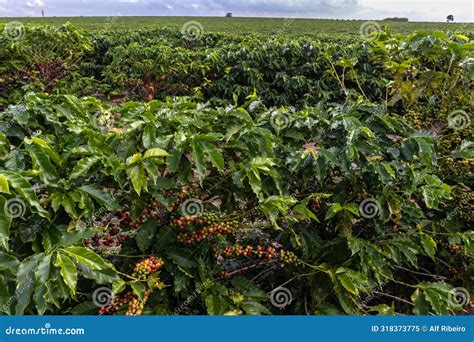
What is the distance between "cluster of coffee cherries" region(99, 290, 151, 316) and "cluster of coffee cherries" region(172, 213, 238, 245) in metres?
0.29

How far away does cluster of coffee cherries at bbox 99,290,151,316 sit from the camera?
171cm

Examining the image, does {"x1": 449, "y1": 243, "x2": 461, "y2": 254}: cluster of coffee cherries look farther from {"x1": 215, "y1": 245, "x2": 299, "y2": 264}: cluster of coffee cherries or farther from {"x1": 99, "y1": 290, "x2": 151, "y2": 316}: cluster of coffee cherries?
{"x1": 99, "y1": 290, "x2": 151, "y2": 316}: cluster of coffee cherries

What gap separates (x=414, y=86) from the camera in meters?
3.26

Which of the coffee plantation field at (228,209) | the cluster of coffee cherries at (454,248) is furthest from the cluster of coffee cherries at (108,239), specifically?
the cluster of coffee cherries at (454,248)

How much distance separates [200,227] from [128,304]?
44 centimetres

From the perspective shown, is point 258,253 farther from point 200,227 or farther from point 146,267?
point 146,267

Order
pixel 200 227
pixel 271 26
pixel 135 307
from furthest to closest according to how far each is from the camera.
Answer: pixel 271 26 → pixel 200 227 → pixel 135 307

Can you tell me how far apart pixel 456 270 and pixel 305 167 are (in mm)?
1220

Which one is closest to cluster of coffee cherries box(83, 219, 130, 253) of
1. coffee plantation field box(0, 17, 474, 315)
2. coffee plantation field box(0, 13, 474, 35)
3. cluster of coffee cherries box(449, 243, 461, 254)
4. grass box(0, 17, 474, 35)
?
coffee plantation field box(0, 17, 474, 315)

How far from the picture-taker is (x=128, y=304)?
180 cm

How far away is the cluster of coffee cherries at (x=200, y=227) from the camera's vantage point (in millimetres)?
1876

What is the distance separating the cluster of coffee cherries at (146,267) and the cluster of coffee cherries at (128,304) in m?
0.08

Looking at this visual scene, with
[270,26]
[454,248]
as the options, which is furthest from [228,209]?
[270,26]

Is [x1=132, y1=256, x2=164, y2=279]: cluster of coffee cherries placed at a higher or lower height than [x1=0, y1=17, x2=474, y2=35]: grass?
lower
